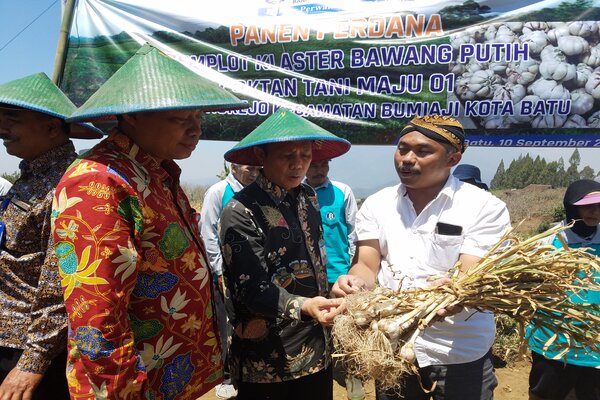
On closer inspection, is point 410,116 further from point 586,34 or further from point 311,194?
point 311,194

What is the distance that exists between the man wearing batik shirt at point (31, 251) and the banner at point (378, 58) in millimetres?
2067

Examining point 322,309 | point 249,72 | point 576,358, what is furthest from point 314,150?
point 576,358

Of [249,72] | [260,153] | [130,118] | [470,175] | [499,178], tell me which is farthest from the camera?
[499,178]

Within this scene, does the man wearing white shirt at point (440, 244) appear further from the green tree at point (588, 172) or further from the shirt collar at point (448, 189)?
the green tree at point (588, 172)

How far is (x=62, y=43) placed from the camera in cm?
379

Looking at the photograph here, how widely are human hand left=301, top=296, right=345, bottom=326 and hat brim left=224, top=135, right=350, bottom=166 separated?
692 millimetres

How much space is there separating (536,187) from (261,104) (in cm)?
298

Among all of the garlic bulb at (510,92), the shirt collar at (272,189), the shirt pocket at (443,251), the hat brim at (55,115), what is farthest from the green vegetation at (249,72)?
the shirt pocket at (443,251)

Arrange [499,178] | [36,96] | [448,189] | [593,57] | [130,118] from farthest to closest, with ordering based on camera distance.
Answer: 1. [499,178]
2. [593,57]
3. [448,189]
4. [36,96]
5. [130,118]

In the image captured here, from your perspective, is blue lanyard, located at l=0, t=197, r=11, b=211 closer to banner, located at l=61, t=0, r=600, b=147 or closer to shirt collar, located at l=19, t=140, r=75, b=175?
shirt collar, located at l=19, t=140, r=75, b=175

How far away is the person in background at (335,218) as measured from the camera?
138 inches

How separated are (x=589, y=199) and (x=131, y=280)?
2529mm

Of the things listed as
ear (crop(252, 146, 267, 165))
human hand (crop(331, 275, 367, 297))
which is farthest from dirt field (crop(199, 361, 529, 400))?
ear (crop(252, 146, 267, 165))

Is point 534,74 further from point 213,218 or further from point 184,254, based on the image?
point 184,254
